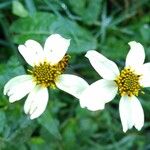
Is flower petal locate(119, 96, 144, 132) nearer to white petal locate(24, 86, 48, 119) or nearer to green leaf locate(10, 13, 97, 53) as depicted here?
white petal locate(24, 86, 48, 119)

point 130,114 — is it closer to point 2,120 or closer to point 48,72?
point 48,72

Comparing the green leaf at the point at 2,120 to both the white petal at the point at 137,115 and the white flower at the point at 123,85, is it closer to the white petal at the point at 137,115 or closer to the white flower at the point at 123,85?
the white flower at the point at 123,85

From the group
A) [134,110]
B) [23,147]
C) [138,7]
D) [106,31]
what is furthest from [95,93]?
[138,7]

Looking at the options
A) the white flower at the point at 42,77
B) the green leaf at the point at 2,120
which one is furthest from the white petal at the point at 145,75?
the green leaf at the point at 2,120

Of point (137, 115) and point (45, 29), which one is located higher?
point (45, 29)

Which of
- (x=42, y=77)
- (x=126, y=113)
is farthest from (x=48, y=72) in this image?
(x=126, y=113)

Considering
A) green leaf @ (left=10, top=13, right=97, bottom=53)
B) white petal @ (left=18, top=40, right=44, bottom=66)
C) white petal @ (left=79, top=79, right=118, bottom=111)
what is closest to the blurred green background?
green leaf @ (left=10, top=13, right=97, bottom=53)
